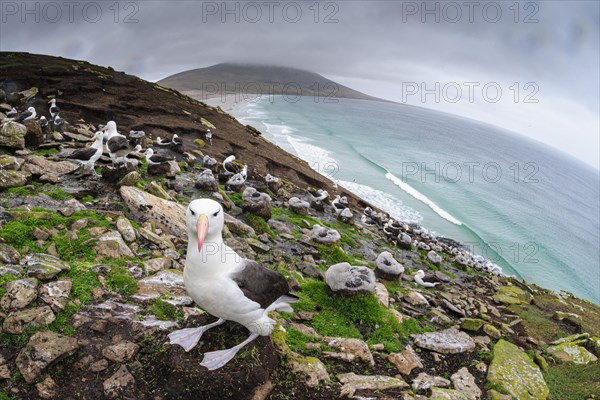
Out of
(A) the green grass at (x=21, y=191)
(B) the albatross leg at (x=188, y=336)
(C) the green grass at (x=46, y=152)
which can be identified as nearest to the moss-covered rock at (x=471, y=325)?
(B) the albatross leg at (x=188, y=336)

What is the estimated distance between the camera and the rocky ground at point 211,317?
4.70 m

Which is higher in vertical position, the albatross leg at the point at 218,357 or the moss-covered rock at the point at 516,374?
the albatross leg at the point at 218,357

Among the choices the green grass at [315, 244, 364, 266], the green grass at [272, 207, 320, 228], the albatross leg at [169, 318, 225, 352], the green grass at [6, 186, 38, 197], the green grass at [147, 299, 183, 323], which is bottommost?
the green grass at [315, 244, 364, 266]

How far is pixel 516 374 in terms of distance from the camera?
8008 mm

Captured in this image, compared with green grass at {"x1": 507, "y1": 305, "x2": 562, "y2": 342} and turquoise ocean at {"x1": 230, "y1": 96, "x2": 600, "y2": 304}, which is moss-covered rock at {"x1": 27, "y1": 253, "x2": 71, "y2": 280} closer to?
green grass at {"x1": 507, "y1": 305, "x2": 562, "y2": 342}

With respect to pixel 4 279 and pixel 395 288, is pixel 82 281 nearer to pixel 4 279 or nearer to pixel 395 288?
pixel 4 279

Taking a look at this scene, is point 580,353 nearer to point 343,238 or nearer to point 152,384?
point 343,238

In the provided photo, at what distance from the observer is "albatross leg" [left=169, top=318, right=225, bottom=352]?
15.9ft

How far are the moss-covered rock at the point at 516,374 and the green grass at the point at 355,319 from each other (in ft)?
5.79

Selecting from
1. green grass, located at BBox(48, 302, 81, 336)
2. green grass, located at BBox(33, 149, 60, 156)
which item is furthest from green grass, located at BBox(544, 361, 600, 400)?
green grass, located at BBox(33, 149, 60, 156)

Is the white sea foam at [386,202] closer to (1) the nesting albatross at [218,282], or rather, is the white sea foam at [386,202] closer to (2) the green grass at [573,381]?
(2) the green grass at [573,381]

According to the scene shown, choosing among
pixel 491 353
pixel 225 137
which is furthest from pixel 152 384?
pixel 225 137

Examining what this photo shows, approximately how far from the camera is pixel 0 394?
4109 millimetres

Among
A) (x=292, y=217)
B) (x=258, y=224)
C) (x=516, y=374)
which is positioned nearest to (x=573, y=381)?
(x=516, y=374)
